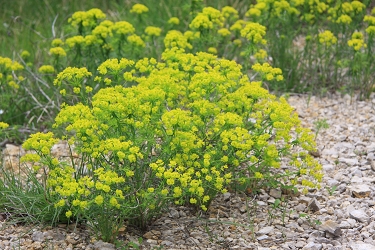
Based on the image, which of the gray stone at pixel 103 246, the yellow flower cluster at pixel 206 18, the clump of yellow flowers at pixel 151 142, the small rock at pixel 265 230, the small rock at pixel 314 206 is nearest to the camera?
the clump of yellow flowers at pixel 151 142

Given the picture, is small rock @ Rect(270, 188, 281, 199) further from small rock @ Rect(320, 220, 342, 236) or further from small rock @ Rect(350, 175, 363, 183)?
small rock @ Rect(350, 175, 363, 183)

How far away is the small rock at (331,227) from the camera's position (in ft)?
12.0

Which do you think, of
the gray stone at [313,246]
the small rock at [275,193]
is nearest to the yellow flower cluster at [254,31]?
the small rock at [275,193]

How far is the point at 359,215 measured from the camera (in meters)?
3.86

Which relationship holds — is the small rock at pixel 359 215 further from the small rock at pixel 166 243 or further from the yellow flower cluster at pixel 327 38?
the yellow flower cluster at pixel 327 38

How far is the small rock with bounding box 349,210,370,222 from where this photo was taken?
3.84m

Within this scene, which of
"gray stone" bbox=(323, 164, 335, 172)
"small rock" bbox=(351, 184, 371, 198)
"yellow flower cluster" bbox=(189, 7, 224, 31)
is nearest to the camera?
"small rock" bbox=(351, 184, 371, 198)

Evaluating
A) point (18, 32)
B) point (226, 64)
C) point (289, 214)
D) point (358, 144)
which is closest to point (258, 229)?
point (289, 214)

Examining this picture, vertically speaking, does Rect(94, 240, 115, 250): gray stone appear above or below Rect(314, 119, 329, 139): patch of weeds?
below

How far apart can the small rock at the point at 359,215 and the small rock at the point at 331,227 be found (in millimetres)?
167

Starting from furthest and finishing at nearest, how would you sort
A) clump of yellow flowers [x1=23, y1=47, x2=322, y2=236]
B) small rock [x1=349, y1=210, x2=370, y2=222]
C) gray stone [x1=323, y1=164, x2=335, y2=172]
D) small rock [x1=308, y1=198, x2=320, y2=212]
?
gray stone [x1=323, y1=164, x2=335, y2=172] < small rock [x1=308, y1=198, x2=320, y2=212] < small rock [x1=349, y1=210, x2=370, y2=222] < clump of yellow flowers [x1=23, y1=47, x2=322, y2=236]

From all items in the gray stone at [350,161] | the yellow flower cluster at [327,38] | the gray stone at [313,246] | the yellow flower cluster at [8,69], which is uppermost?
the yellow flower cluster at [327,38]

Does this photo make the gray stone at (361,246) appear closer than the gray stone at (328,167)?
Yes

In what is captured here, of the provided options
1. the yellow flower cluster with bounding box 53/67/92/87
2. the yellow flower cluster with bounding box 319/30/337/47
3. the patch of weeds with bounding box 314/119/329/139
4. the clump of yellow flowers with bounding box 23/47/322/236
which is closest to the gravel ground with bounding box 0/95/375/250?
the clump of yellow flowers with bounding box 23/47/322/236
